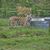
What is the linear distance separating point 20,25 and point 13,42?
203 centimetres

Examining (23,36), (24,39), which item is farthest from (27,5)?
(24,39)

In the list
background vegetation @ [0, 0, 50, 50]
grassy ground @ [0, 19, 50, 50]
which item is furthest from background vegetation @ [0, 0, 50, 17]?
grassy ground @ [0, 19, 50, 50]

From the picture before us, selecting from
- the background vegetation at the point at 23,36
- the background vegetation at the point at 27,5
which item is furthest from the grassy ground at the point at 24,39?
the background vegetation at the point at 27,5

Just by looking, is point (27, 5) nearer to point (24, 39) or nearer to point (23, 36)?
point (23, 36)

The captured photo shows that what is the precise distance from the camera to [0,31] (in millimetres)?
6309

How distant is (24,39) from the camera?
5391mm

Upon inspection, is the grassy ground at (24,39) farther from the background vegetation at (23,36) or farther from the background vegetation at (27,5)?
the background vegetation at (27,5)

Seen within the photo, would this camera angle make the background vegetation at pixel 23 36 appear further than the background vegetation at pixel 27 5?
No

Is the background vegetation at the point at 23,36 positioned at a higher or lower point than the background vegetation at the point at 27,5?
lower

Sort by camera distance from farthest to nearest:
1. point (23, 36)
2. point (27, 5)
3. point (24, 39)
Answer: point (27, 5), point (23, 36), point (24, 39)

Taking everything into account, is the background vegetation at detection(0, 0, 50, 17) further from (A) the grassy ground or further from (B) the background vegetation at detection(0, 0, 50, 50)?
(A) the grassy ground

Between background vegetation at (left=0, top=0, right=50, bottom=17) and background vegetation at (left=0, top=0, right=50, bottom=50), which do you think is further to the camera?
background vegetation at (left=0, top=0, right=50, bottom=17)

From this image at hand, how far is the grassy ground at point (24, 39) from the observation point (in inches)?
185

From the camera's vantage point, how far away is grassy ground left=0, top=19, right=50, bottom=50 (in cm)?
470
